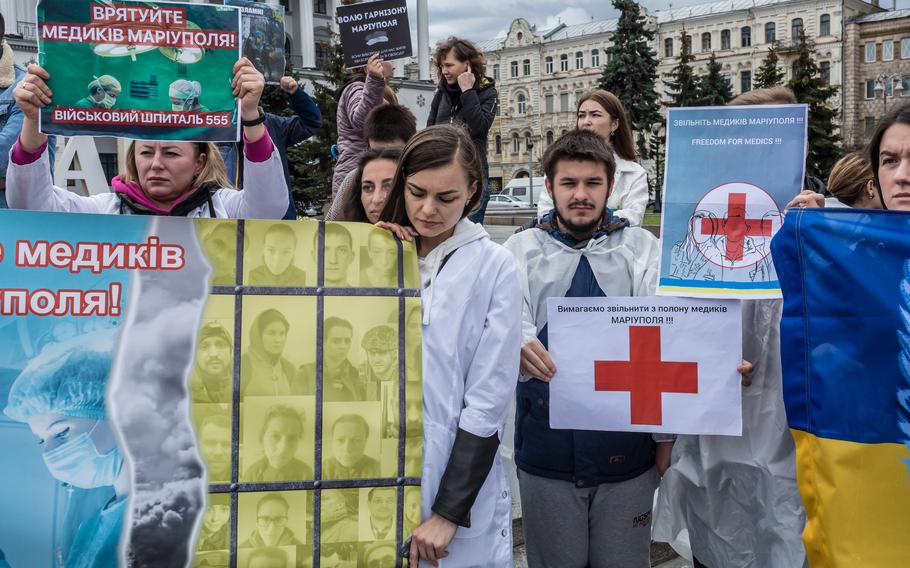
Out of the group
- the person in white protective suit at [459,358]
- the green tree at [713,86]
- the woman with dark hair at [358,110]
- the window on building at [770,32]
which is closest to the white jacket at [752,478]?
the person in white protective suit at [459,358]

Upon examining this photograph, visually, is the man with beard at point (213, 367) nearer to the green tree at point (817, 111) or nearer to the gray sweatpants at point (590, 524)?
the gray sweatpants at point (590, 524)

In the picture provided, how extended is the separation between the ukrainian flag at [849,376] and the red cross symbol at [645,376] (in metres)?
Result: 0.41

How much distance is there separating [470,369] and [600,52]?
6692 centimetres

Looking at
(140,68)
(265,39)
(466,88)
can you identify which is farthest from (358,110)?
(140,68)

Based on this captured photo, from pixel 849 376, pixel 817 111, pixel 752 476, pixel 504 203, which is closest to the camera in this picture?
pixel 849 376

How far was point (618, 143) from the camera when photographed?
393cm

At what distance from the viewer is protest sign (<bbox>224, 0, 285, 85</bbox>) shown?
306 centimetres

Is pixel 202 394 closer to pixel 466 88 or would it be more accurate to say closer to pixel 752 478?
pixel 752 478

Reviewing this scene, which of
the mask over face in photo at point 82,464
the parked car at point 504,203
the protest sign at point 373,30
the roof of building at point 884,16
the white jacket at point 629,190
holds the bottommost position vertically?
the mask over face in photo at point 82,464

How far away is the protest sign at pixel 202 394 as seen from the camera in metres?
1.81

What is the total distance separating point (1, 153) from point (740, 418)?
272cm

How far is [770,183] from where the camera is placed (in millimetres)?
2428

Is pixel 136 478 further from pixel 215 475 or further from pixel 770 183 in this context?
pixel 770 183

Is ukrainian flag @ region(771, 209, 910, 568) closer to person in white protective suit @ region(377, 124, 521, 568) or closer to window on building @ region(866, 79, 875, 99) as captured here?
person in white protective suit @ region(377, 124, 521, 568)
